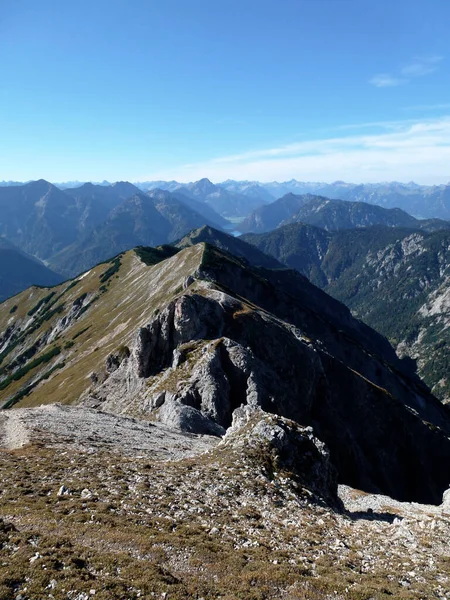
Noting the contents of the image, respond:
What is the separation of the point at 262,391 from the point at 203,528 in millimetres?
44592

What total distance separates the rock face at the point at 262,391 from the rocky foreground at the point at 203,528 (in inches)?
939

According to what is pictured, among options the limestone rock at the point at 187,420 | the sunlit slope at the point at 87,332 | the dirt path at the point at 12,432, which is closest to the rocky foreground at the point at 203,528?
the dirt path at the point at 12,432

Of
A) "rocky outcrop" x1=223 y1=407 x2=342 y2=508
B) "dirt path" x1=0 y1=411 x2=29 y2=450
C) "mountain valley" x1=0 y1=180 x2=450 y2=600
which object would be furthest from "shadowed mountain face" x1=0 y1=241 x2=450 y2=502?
"dirt path" x1=0 y1=411 x2=29 y2=450

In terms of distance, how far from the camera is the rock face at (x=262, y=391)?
2581 inches

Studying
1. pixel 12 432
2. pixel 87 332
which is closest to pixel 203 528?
pixel 12 432

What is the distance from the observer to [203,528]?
Result: 73.5 ft

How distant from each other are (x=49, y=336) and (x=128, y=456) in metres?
166

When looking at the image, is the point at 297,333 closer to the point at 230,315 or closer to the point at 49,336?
the point at 230,315

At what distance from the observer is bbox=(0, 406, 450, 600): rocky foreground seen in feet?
55.2

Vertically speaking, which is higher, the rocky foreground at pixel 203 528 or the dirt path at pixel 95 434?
the rocky foreground at pixel 203 528

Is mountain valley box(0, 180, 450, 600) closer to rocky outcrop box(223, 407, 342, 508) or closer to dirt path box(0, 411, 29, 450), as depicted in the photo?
rocky outcrop box(223, 407, 342, 508)

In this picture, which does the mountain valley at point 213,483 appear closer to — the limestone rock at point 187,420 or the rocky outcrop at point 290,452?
the rocky outcrop at point 290,452

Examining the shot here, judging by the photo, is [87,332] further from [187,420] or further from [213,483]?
[213,483]

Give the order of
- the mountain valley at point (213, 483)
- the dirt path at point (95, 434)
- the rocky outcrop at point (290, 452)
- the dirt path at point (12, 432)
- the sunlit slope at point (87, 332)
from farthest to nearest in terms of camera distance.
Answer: the sunlit slope at point (87, 332) < the dirt path at point (95, 434) < the dirt path at point (12, 432) < the rocky outcrop at point (290, 452) < the mountain valley at point (213, 483)
